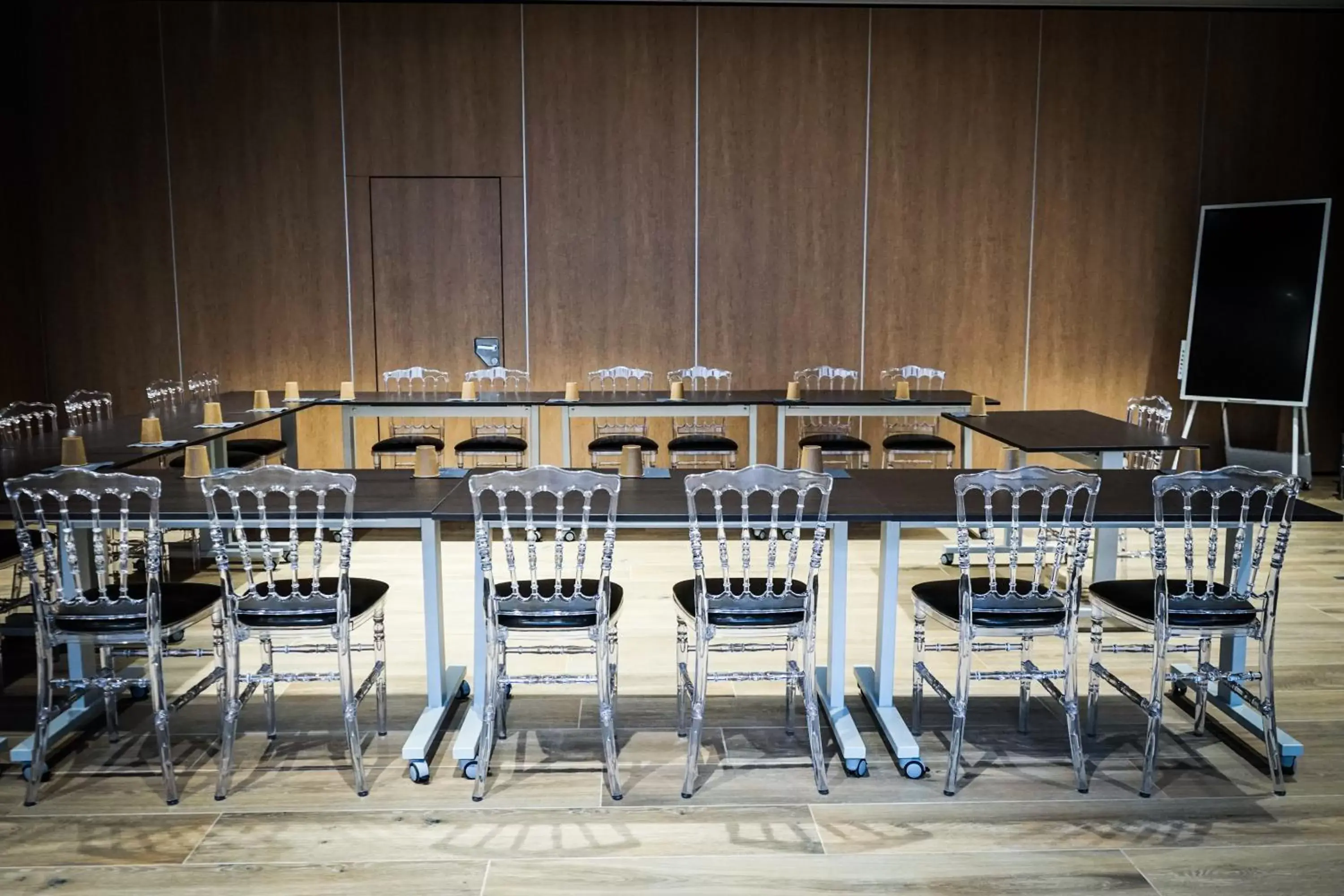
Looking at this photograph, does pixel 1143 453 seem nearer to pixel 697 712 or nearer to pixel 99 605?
pixel 697 712

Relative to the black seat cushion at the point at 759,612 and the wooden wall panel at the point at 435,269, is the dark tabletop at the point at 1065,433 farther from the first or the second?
the wooden wall panel at the point at 435,269

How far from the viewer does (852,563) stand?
19.7 feet

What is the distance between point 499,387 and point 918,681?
5042mm

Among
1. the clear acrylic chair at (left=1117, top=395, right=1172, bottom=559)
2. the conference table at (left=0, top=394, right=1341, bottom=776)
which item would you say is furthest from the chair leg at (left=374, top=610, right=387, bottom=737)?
the clear acrylic chair at (left=1117, top=395, right=1172, bottom=559)

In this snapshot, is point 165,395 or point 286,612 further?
point 165,395

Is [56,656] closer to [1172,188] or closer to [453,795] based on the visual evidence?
[453,795]

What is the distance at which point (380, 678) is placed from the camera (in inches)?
141

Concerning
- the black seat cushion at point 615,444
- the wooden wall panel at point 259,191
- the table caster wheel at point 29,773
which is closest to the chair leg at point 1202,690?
the table caster wheel at point 29,773

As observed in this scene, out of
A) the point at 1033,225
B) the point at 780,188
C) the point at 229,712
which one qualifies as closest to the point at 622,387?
the point at 780,188

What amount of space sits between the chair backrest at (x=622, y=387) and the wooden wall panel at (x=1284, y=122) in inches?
171

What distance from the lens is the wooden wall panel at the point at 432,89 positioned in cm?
799

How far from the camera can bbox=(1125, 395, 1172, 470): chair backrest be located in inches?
196

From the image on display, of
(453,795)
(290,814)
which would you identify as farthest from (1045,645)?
(290,814)

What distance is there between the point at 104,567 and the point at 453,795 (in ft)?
3.86
